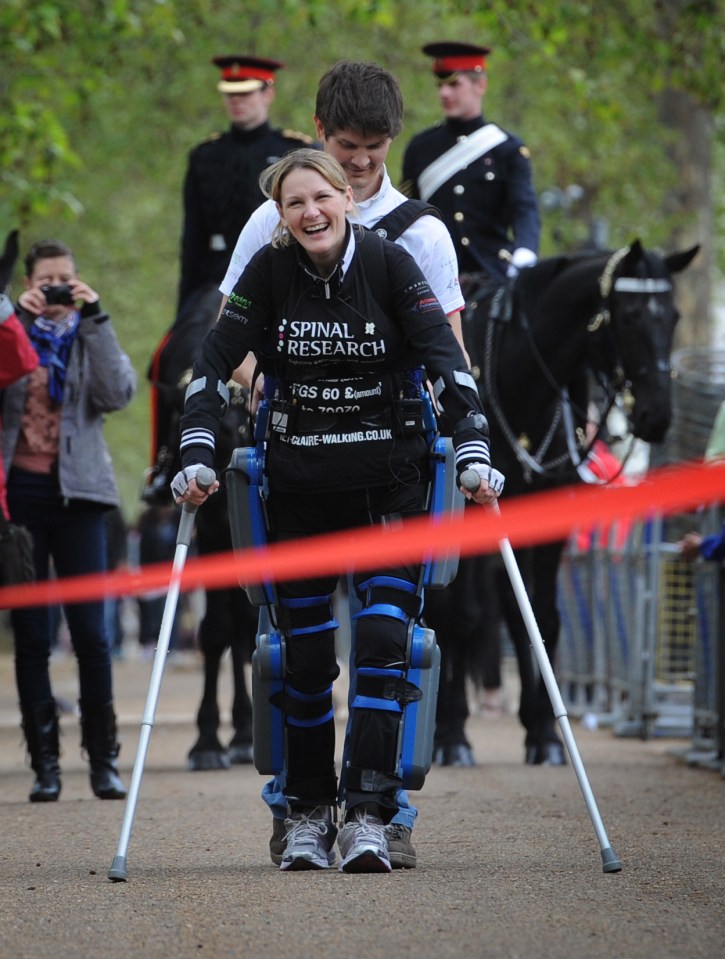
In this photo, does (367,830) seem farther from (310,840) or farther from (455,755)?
(455,755)

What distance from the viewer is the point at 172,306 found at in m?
36.5

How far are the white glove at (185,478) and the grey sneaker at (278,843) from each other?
1067 millimetres

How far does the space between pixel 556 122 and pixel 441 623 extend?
2064 centimetres

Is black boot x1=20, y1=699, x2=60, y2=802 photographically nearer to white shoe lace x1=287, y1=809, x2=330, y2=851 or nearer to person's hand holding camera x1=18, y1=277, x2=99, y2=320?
person's hand holding camera x1=18, y1=277, x2=99, y2=320

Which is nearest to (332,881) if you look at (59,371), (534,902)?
(534,902)

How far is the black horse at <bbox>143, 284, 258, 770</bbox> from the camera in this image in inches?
437

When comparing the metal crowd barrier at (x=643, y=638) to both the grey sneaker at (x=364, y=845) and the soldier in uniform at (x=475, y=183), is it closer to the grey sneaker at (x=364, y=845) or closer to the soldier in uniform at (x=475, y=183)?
the soldier in uniform at (x=475, y=183)

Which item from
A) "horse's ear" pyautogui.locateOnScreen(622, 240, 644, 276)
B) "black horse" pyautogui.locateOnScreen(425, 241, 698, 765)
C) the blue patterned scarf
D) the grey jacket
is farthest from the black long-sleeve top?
"horse's ear" pyautogui.locateOnScreen(622, 240, 644, 276)

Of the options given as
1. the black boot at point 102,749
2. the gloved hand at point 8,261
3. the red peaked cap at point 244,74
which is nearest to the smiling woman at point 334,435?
the black boot at point 102,749

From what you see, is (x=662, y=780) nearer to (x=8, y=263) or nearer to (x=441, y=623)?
(x=441, y=623)

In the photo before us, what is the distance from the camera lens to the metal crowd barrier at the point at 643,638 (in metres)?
11.3

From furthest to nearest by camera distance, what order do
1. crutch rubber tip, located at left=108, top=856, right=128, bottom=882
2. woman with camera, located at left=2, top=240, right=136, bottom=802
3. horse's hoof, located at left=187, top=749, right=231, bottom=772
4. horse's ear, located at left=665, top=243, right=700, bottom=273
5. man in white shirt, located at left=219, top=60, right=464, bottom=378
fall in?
1. horse's hoof, located at left=187, top=749, right=231, bottom=772
2. horse's ear, located at left=665, top=243, right=700, bottom=273
3. woman with camera, located at left=2, top=240, right=136, bottom=802
4. man in white shirt, located at left=219, top=60, right=464, bottom=378
5. crutch rubber tip, located at left=108, top=856, right=128, bottom=882

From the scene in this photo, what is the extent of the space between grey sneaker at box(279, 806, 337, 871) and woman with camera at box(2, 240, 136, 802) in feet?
8.85

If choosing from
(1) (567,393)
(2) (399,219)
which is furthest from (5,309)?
(1) (567,393)
